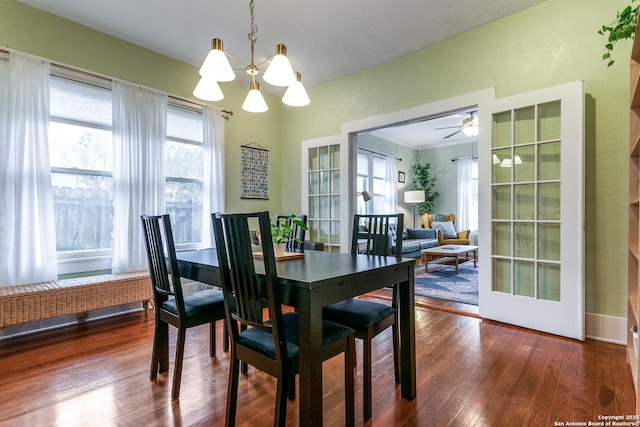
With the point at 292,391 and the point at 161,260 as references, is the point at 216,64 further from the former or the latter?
the point at 292,391

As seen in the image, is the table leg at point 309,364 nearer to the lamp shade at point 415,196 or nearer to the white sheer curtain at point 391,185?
the white sheer curtain at point 391,185

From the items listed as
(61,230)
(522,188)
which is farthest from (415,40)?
(61,230)

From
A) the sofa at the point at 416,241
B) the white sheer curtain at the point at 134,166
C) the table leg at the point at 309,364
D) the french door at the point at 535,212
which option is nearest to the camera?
the table leg at the point at 309,364

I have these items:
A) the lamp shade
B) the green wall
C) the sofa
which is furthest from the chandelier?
the lamp shade

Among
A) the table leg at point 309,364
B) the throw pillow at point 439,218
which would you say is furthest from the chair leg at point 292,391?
the throw pillow at point 439,218

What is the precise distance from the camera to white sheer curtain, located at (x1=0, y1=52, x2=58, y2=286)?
8.84 ft

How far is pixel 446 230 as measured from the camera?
7.29 metres

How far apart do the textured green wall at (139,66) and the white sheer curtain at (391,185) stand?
334cm

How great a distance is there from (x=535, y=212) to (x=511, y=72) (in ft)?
4.26

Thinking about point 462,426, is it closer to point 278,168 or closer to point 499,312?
point 499,312

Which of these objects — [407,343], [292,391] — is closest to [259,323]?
[292,391]

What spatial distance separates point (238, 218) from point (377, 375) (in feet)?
4.62

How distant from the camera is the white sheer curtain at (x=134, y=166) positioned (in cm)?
329

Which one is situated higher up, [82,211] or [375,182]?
[375,182]
